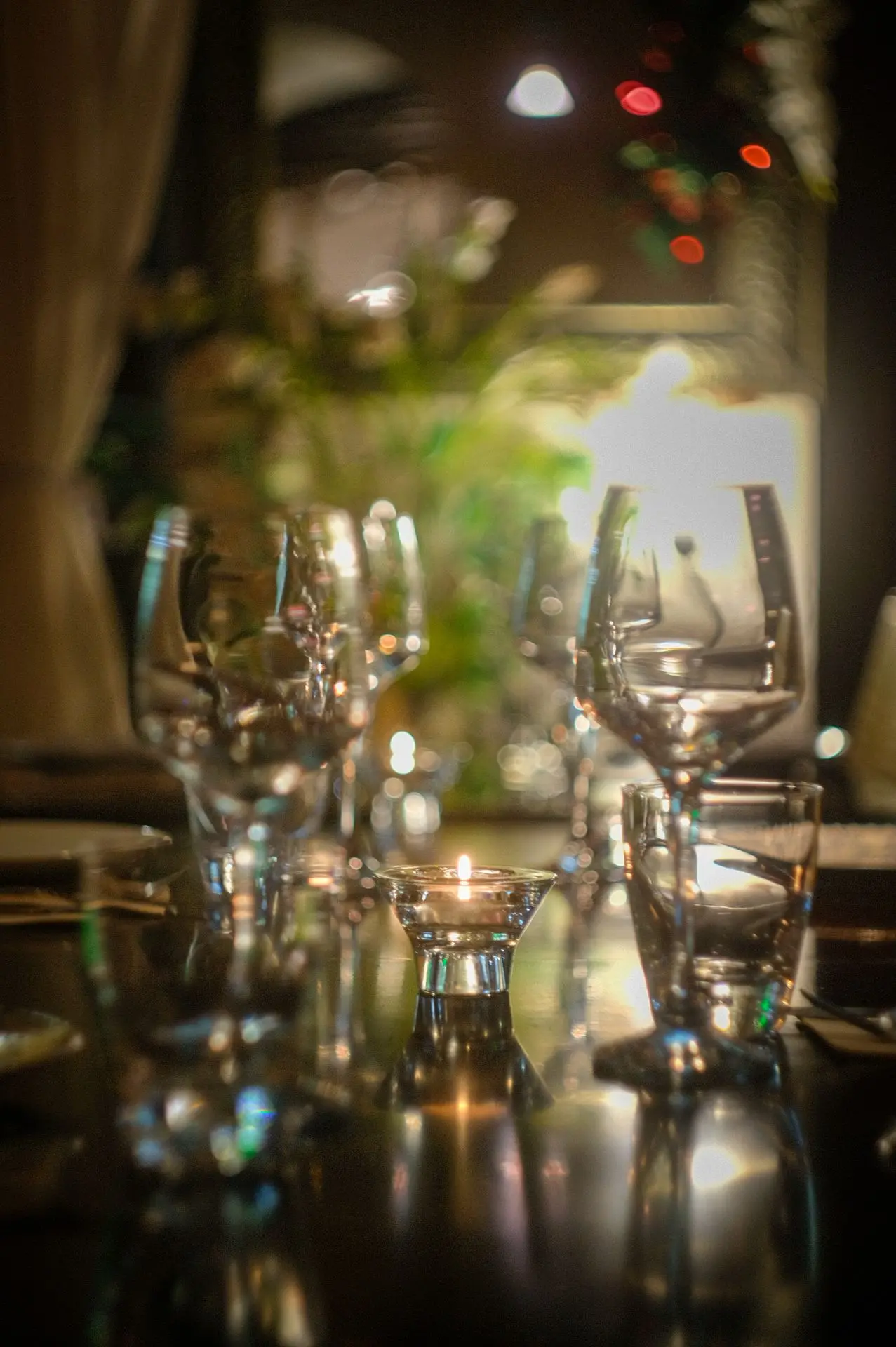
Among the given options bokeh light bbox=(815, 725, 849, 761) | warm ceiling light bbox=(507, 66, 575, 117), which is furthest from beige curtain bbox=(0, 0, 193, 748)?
bokeh light bbox=(815, 725, 849, 761)

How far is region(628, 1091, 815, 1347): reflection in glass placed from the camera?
0.38m

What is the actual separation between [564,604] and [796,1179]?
82cm

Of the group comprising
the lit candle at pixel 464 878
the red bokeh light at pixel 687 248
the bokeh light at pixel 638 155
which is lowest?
the lit candle at pixel 464 878

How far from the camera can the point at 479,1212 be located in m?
0.45

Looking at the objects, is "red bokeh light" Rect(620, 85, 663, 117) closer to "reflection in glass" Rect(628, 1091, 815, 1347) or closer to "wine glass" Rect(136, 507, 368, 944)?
"wine glass" Rect(136, 507, 368, 944)

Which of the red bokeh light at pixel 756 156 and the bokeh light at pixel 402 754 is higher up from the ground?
the red bokeh light at pixel 756 156

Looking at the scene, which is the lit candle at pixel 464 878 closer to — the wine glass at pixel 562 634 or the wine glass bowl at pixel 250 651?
the wine glass bowl at pixel 250 651

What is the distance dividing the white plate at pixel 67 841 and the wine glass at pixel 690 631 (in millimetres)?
381

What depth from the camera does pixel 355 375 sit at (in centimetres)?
385

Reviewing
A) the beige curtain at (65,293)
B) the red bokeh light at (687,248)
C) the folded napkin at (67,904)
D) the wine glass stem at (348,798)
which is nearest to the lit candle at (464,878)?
the folded napkin at (67,904)

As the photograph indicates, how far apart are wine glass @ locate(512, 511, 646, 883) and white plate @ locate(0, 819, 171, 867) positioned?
34 centimetres

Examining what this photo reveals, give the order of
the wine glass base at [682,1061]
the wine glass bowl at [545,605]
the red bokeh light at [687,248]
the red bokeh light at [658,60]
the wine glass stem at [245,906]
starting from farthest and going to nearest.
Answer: the red bokeh light at [687,248] < the red bokeh light at [658,60] < the wine glass bowl at [545,605] < the wine glass base at [682,1061] < the wine glass stem at [245,906]

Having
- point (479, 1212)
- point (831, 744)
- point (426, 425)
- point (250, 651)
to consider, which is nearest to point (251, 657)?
point (250, 651)

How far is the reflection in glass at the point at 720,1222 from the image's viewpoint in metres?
0.38
